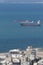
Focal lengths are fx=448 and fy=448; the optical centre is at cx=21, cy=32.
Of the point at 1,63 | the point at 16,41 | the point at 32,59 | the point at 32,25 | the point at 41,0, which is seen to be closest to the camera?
the point at 1,63

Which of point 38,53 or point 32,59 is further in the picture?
point 38,53

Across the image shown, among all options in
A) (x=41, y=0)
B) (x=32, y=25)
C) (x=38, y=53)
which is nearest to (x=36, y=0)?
(x=41, y=0)

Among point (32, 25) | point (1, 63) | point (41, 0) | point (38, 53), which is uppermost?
point (41, 0)

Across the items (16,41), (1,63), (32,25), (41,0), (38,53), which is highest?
(41,0)

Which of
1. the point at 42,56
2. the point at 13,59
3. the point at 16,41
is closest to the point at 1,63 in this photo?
the point at 13,59

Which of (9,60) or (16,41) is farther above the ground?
(16,41)

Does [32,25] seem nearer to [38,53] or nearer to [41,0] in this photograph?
[38,53]

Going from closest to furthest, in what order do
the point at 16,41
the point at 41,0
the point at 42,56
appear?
1. the point at 42,56
2. the point at 16,41
3. the point at 41,0

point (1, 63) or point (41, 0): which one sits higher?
point (41, 0)

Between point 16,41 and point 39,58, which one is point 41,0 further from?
point 39,58
